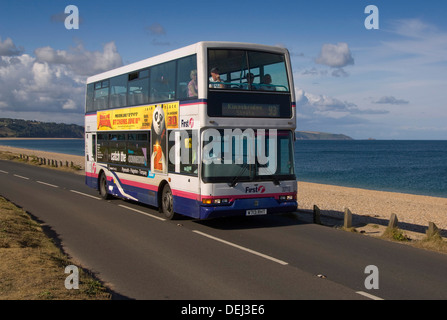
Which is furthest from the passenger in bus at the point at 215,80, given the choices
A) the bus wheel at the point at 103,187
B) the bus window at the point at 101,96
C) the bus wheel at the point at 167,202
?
the bus wheel at the point at 103,187

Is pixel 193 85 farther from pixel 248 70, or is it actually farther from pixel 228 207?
pixel 228 207

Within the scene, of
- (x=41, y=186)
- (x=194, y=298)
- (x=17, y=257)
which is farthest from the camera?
(x=41, y=186)

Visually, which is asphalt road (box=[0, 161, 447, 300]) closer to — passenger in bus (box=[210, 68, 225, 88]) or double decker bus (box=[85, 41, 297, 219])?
double decker bus (box=[85, 41, 297, 219])

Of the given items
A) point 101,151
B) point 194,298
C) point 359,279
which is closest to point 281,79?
point 359,279

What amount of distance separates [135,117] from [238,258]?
8.09 m

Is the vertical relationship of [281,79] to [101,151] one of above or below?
above

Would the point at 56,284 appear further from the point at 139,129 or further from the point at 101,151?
the point at 101,151

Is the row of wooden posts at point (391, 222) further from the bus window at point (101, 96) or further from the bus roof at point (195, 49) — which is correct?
the bus window at point (101, 96)

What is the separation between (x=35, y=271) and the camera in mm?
8117

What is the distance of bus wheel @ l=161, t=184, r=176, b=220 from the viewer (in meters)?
14.4

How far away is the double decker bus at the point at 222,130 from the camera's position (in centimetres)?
1248

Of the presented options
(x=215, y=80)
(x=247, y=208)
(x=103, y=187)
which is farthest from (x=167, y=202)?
(x=103, y=187)
